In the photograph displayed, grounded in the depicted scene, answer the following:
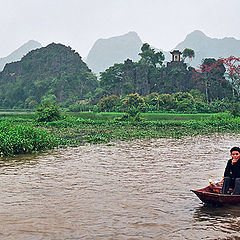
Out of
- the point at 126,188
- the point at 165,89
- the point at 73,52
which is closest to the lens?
the point at 126,188

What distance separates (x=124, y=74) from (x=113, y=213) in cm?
4533

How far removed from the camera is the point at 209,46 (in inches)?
7175

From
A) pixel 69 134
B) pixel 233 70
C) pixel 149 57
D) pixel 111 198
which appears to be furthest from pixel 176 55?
pixel 111 198

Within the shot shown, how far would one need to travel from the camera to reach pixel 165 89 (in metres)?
46.0

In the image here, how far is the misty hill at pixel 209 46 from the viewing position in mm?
162625

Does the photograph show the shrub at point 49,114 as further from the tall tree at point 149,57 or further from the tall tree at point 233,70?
the tall tree at point 149,57

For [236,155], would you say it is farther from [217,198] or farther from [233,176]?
[217,198]

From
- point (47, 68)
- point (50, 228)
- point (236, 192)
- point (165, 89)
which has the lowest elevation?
point (50, 228)

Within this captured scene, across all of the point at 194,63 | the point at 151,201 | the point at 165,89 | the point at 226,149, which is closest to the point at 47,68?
the point at 165,89

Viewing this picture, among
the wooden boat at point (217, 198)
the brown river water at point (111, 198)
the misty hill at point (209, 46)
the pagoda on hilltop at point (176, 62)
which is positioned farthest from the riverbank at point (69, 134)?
the misty hill at point (209, 46)

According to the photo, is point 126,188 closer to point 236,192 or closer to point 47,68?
point 236,192

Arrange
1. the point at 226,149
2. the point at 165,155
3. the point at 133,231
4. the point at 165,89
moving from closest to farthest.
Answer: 1. the point at 133,231
2. the point at 165,155
3. the point at 226,149
4. the point at 165,89

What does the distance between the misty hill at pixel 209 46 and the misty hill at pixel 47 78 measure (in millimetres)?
100752

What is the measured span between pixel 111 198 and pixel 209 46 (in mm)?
189321
